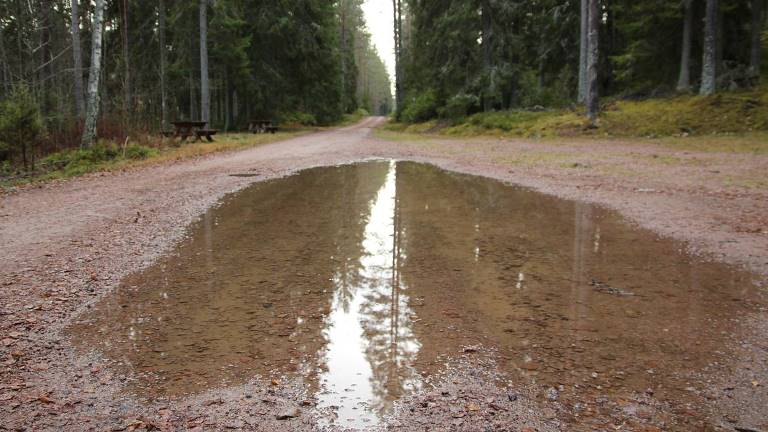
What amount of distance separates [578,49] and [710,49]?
962cm

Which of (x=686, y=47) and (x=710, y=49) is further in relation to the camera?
(x=686, y=47)

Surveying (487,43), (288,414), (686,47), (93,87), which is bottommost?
(288,414)

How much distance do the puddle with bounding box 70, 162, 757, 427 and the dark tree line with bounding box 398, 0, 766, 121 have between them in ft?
53.1

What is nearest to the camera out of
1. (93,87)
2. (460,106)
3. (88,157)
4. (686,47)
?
(88,157)

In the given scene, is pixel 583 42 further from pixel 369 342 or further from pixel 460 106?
pixel 369 342

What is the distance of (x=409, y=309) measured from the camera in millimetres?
4082

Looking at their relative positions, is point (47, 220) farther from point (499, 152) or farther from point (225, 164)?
point (499, 152)

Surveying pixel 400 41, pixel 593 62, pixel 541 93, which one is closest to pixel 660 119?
Answer: pixel 593 62

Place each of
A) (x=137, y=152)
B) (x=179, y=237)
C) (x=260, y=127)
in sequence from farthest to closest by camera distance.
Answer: (x=260, y=127) < (x=137, y=152) < (x=179, y=237)

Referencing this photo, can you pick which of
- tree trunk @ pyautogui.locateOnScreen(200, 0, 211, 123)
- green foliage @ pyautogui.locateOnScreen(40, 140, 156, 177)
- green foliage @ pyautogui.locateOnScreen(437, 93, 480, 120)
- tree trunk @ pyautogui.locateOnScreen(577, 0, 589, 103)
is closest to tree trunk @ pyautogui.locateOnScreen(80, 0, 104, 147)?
green foliage @ pyautogui.locateOnScreen(40, 140, 156, 177)

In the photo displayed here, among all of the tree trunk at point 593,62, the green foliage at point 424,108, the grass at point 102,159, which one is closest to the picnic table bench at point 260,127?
the green foliage at point 424,108

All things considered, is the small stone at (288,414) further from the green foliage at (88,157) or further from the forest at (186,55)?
the forest at (186,55)

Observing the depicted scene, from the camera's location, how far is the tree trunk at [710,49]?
59.4 feet

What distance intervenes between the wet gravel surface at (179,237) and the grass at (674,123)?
346cm
